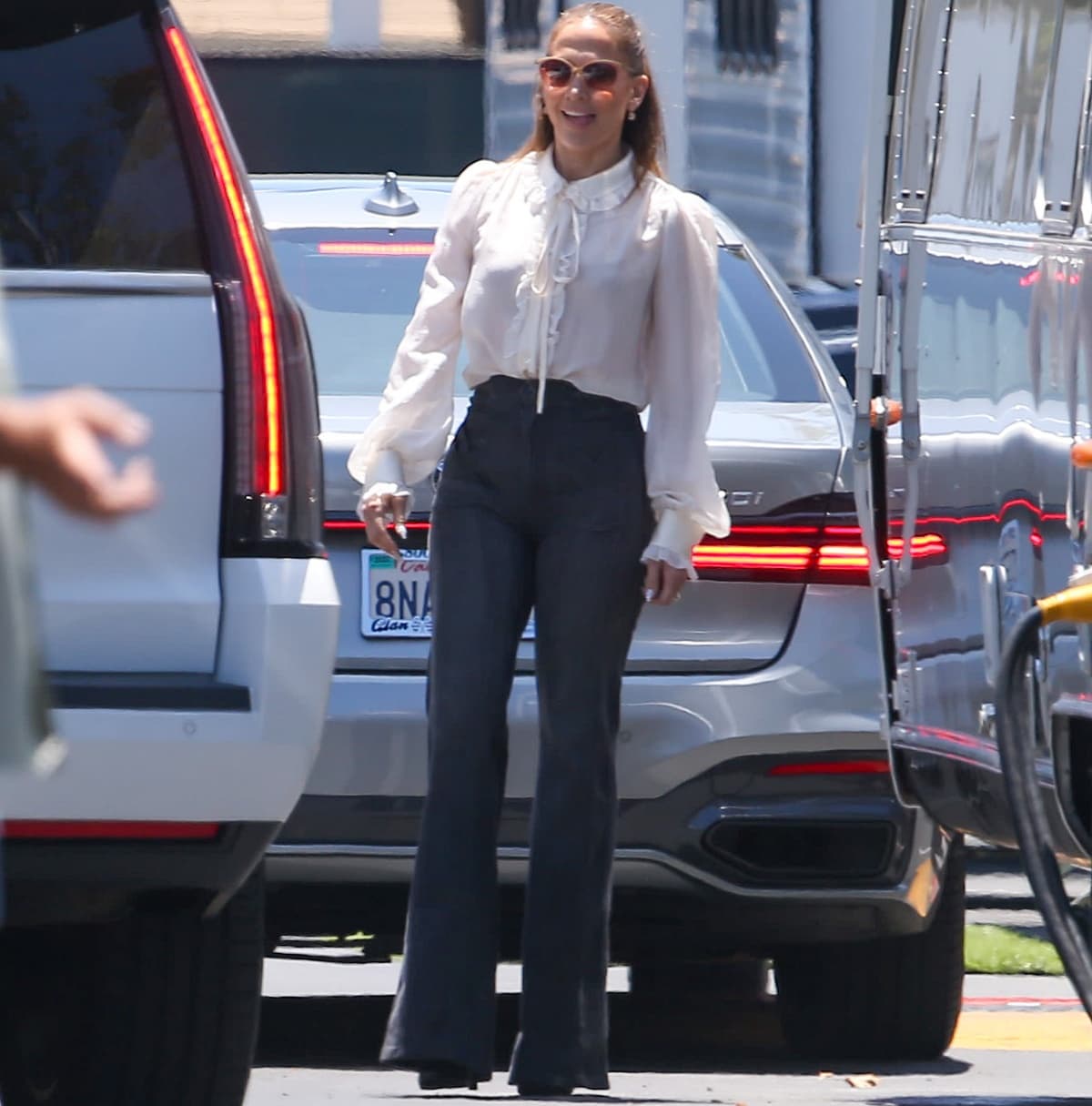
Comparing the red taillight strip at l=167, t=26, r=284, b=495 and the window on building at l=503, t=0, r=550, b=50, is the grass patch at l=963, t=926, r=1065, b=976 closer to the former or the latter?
the red taillight strip at l=167, t=26, r=284, b=495

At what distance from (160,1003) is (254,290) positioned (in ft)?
3.49

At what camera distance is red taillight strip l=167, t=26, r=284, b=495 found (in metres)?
3.81

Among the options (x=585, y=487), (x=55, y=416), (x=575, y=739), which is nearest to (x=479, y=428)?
(x=585, y=487)

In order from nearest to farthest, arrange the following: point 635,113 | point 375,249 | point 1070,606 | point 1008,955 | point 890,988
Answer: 1. point 1070,606
2. point 635,113
3. point 890,988
4. point 375,249
5. point 1008,955

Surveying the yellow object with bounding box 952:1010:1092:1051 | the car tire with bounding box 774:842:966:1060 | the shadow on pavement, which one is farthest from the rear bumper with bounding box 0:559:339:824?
the yellow object with bounding box 952:1010:1092:1051

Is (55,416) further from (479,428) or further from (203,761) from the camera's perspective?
(479,428)

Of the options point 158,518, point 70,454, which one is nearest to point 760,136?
point 158,518

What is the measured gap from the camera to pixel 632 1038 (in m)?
6.32

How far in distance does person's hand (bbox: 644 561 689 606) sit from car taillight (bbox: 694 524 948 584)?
70 cm

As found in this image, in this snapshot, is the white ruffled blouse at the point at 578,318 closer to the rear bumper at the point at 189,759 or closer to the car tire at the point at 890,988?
the rear bumper at the point at 189,759

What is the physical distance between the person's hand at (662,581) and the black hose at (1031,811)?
0.61 meters

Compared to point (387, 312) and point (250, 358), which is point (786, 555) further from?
point (250, 358)

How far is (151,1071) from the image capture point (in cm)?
417

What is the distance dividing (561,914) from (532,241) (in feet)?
3.48
